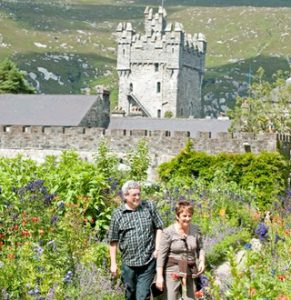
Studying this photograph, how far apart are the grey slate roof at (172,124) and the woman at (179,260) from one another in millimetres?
41306

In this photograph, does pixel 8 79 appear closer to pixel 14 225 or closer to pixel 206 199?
pixel 206 199

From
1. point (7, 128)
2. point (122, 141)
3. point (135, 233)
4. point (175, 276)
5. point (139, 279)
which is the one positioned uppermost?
point (7, 128)

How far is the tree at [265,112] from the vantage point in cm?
4466

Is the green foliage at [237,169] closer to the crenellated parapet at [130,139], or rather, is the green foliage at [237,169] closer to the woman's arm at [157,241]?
the crenellated parapet at [130,139]

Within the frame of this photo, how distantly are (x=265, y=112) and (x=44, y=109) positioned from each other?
38.3ft

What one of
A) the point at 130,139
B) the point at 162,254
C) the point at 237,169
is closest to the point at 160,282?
the point at 162,254

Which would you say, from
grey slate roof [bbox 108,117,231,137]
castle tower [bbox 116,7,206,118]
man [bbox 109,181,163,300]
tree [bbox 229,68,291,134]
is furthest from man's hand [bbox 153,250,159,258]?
castle tower [bbox 116,7,206,118]

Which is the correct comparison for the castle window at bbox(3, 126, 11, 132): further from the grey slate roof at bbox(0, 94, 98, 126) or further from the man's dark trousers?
the man's dark trousers

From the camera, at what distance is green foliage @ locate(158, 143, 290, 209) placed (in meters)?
25.2

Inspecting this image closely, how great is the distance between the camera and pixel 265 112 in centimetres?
4559

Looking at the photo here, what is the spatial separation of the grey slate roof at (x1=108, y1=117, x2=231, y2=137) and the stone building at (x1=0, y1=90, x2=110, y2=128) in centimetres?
405

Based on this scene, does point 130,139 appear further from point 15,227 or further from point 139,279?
point 139,279

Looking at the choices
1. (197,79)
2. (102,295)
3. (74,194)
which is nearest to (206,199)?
(74,194)

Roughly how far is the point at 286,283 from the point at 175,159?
60.6 ft
